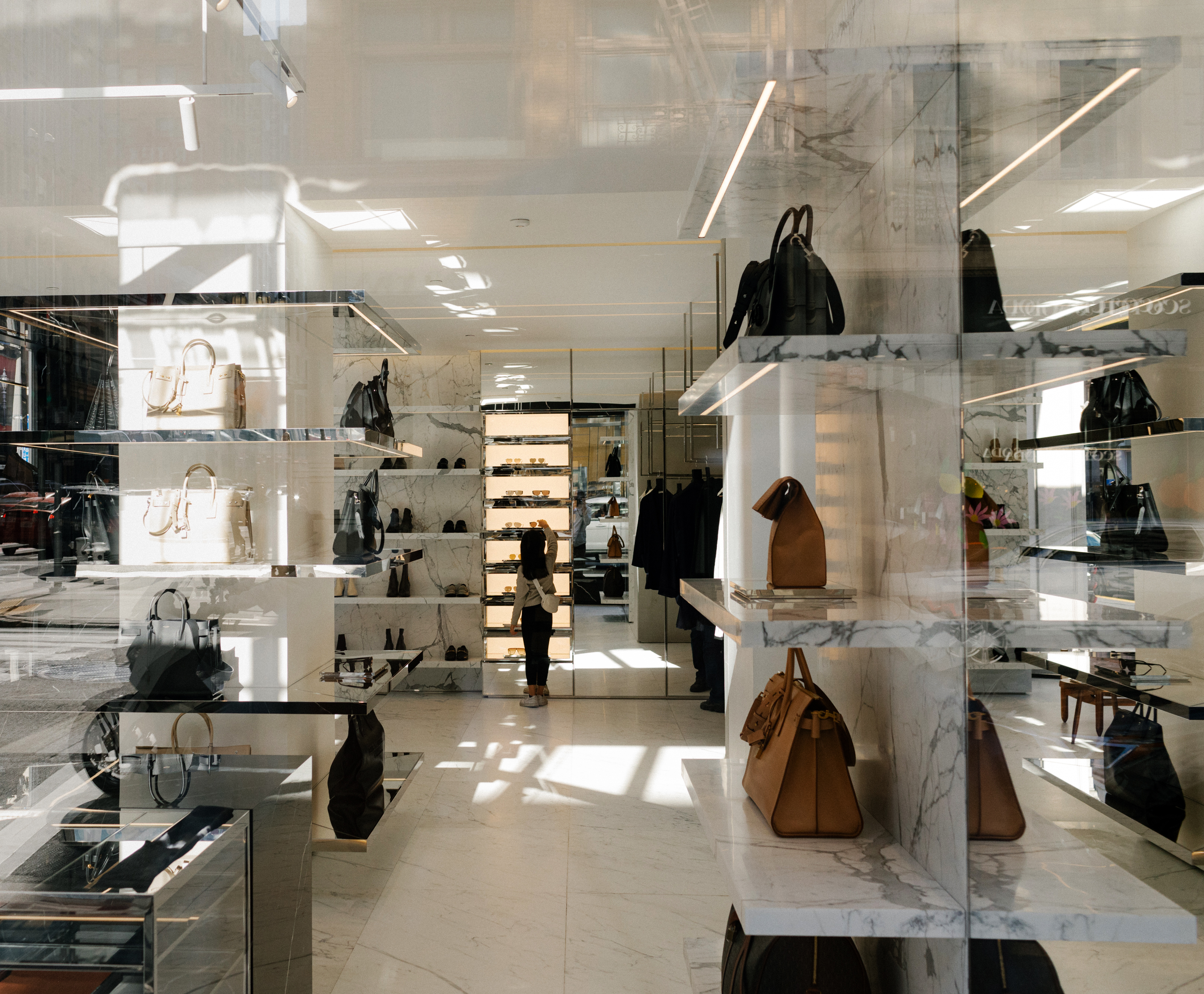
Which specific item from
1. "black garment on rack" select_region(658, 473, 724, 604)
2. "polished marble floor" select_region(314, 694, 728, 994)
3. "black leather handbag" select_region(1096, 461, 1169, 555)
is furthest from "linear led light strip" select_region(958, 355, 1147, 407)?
"black garment on rack" select_region(658, 473, 724, 604)

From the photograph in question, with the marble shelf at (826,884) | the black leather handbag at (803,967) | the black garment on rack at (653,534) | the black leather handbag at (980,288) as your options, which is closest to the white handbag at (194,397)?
the marble shelf at (826,884)

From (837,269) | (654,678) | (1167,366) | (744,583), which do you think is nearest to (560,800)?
(654,678)

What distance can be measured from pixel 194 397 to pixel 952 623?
102 inches

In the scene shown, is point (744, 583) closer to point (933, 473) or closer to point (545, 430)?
point (933, 473)

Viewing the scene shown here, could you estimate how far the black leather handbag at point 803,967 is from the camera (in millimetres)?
1376

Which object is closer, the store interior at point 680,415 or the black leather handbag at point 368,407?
the store interior at point 680,415

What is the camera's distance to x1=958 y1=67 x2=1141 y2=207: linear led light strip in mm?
849

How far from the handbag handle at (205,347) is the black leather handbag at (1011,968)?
109 inches

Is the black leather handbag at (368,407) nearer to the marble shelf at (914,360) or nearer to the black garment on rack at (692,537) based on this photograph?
the marble shelf at (914,360)

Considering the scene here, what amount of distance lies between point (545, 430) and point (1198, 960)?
5177 millimetres

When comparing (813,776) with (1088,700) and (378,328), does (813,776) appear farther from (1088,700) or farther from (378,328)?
(378,328)

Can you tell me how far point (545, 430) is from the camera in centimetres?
577

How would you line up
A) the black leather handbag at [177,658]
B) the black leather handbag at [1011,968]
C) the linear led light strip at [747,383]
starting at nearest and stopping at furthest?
the black leather handbag at [1011,968]
the linear led light strip at [747,383]
the black leather handbag at [177,658]

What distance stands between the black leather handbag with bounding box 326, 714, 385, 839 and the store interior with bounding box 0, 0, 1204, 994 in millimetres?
24
